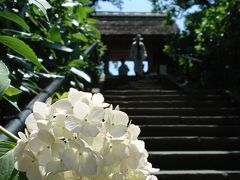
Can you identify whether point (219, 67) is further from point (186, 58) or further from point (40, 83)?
point (40, 83)

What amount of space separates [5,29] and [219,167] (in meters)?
3.36

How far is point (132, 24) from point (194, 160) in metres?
17.0

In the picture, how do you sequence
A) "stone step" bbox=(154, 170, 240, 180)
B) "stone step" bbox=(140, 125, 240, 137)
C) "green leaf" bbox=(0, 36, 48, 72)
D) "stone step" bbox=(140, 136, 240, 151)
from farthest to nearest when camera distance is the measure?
"stone step" bbox=(140, 125, 240, 137), "stone step" bbox=(140, 136, 240, 151), "stone step" bbox=(154, 170, 240, 180), "green leaf" bbox=(0, 36, 48, 72)

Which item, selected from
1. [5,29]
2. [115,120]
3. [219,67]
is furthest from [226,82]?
[115,120]

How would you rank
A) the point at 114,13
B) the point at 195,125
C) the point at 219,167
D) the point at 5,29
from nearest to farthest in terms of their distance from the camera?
the point at 5,29, the point at 219,167, the point at 195,125, the point at 114,13

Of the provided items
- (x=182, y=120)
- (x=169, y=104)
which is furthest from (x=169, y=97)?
(x=182, y=120)

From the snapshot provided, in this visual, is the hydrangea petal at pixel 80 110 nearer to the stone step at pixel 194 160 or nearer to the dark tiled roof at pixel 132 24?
the stone step at pixel 194 160

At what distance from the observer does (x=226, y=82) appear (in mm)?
8406

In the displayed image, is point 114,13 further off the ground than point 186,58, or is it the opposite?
point 114,13

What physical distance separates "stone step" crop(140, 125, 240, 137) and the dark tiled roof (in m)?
12.9

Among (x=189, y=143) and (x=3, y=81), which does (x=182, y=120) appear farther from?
(x=3, y=81)

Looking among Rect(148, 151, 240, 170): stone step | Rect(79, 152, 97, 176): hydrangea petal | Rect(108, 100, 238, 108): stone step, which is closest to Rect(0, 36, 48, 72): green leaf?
Rect(79, 152, 97, 176): hydrangea petal

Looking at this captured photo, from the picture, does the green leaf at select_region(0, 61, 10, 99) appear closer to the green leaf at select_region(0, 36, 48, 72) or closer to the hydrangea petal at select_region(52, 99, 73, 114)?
the hydrangea petal at select_region(52, 99, 73, 114)

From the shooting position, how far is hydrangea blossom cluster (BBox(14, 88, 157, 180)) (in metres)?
0.71
